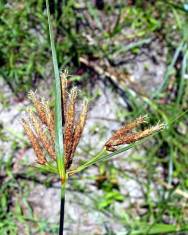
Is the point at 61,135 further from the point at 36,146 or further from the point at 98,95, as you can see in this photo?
the point at 98,95

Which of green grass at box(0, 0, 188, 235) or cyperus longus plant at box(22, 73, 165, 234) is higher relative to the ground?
green grass at box(0, 0, 188, 235)

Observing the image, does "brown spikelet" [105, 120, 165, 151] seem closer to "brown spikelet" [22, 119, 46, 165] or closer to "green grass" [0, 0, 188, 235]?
"brown spikelet" [22, 119, 46, 165]

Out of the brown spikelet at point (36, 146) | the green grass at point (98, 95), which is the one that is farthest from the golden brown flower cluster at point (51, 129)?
the green grass at point (98, 95)

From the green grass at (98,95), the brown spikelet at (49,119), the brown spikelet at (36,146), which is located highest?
the green grass at (98,95)

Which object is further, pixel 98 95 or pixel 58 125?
pixel 98 95

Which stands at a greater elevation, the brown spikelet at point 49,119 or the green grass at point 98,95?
the green grass at point 98,95

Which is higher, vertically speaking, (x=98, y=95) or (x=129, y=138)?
(x=98, y=95)

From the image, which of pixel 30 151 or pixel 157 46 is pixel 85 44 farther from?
pixel 30 151

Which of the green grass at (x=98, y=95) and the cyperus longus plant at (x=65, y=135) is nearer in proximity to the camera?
the cyperus longus plant at (x=65, y=135)

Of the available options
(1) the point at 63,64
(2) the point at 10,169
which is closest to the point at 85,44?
(1) the point at 63,64

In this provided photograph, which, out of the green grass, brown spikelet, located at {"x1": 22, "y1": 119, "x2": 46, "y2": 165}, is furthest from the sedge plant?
the green grass

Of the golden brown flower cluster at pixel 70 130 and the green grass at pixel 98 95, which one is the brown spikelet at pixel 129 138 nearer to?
the golden brown flower cluster at pixel 70 130

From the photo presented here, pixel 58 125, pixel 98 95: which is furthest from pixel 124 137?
pixel 98 95
